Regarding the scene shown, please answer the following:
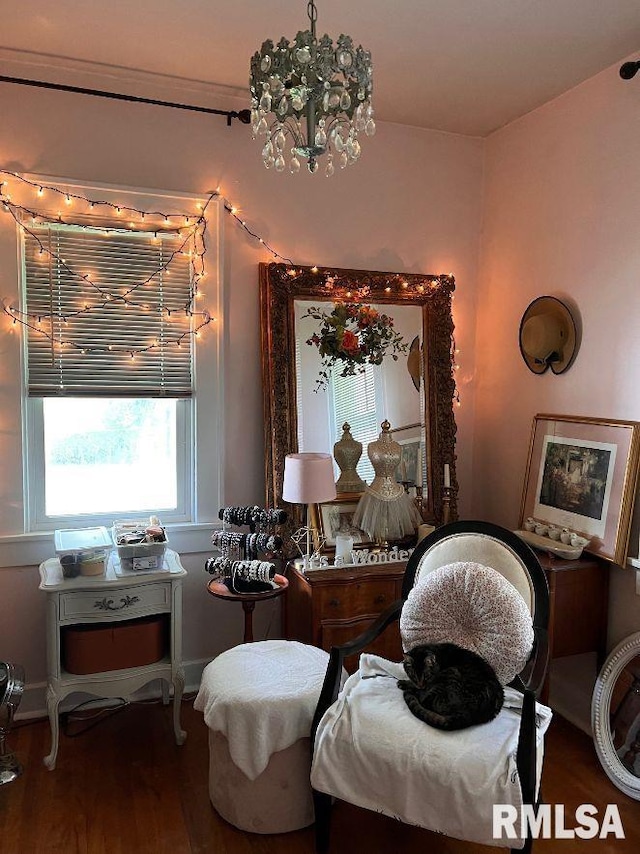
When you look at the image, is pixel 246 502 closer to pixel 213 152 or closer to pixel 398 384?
pixel 398 384

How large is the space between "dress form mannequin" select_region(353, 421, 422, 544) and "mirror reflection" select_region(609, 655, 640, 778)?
3.67 ft

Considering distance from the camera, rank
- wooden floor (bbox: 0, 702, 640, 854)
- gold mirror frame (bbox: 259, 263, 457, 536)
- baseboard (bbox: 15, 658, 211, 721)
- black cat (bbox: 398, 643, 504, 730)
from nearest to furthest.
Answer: black cat (bbox: 398, 643, 504, 730)
wooden floor (bbox: 0, 702, 640, 854)
baseboard (bbox: 15, 658, 211, 721)
gold mirror frame (bbox: 259, 263, 457, 536)

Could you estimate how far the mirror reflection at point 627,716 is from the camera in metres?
2.46

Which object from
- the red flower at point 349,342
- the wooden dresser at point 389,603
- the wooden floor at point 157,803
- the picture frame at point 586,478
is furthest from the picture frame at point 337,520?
the wooden floor at point 157,803

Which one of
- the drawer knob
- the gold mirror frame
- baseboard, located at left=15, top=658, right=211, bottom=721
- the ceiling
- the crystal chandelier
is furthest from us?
the gold mirror frame

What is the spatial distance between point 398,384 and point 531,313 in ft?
2.40

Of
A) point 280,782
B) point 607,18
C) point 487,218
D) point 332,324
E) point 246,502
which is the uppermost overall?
point 607,18

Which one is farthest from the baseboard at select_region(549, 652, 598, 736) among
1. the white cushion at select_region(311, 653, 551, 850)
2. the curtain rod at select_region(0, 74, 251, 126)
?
the curtain rod at select_region(0, 74, 251, 126)

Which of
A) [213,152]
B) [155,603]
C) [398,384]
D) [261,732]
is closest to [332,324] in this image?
[398,384]

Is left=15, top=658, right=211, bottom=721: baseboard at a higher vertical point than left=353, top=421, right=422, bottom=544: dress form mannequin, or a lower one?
lower

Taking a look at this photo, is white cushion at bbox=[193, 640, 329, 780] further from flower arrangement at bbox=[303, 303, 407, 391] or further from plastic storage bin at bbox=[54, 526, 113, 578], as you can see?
flower arrangement at bbox=[303, 303, 407, 391]

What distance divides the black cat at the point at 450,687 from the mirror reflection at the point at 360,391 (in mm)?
1131

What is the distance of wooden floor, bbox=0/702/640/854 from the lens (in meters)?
2.14

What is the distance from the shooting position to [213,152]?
3004 millimetres
